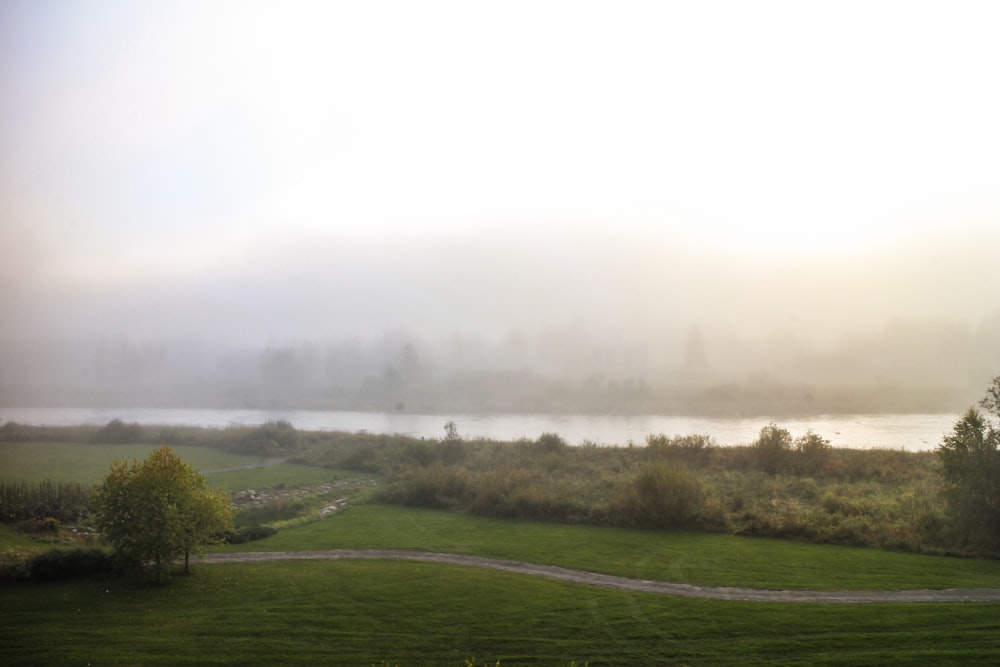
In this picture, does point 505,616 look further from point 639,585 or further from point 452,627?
point 639,585

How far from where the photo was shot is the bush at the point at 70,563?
714 inches

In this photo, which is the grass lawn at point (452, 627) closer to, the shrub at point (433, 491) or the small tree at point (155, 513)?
the small tree at point (155, 513)

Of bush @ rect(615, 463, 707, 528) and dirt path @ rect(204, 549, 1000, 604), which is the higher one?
bush @ rect(615, 463, 707, 528)

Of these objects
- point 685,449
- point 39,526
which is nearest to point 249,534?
point 39,526

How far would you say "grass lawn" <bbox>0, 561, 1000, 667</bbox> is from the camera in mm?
12656

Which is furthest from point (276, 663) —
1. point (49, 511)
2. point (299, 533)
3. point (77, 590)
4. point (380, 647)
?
point (49, 511)

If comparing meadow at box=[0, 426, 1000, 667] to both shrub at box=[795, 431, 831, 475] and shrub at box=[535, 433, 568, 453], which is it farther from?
shrub at box=[535, 433, 568, 453]

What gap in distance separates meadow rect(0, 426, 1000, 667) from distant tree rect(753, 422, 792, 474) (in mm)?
13686

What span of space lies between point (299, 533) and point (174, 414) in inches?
2943

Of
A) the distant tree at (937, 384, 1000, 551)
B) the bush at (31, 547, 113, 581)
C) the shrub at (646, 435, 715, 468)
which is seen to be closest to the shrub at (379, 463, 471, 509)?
the shrub at (646, 435, 715, 468)

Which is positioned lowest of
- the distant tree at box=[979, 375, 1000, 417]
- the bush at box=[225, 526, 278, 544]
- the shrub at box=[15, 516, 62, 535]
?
the bush at box=[225, 526, 278, 544]

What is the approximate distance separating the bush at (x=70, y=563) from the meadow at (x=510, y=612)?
1.70ft

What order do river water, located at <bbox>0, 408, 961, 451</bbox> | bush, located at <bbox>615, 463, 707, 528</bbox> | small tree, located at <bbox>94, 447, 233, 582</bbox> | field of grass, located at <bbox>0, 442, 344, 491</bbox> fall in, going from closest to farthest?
small tree, located at <bbox>94, 447, 233, 582</bbox> → bush, located at <bbox>615, 463, 707, 528</bbox> → field of grass, located at <bbox>0, 442, 344, 491</bbox> → river water, located at <bbox>0, 408, 961, 451</bbox>

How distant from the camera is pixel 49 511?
26.6 metres
